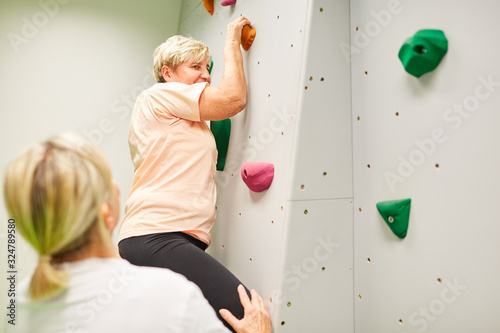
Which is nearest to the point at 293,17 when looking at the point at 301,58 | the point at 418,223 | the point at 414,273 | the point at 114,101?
the point at 301,58

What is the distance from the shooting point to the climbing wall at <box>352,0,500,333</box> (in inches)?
32.8

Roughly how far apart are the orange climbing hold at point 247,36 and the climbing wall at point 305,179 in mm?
121

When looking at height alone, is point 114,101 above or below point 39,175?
above

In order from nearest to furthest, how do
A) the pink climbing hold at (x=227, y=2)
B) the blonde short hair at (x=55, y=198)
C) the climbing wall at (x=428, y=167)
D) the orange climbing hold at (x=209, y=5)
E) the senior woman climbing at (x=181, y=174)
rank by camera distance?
the blonde short hair at (x=55, y=198)
the climbing wall at (x=428, y=167)
the senior woman climbing at (x=181, y=174)
the pink climbing hold at (x=227, y=2)
the orange climbing hold at (x=209, y=5)

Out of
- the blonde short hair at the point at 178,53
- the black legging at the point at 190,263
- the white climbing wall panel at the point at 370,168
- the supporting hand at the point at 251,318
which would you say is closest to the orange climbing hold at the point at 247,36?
the white climbing wall panel at the point at 370,168

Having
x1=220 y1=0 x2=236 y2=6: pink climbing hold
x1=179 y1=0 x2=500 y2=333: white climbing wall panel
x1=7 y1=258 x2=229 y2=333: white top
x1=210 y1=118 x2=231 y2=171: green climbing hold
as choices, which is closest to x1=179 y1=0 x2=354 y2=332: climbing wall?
x1=179 y1=0 x2=500 y2=333: white climbing wall panel

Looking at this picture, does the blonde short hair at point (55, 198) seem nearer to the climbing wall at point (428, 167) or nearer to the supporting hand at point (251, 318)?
the supporting hand at point (251, 318)

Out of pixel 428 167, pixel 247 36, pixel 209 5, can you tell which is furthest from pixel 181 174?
pixel 209 5

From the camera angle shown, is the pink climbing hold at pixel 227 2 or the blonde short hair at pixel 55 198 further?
the pink climbing hold at pixel 227 2

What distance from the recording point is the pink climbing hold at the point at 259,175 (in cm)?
119

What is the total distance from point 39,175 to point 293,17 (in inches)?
36.0

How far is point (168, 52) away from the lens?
4.53 feet

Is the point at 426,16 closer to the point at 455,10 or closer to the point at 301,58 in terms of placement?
the point at 455,10

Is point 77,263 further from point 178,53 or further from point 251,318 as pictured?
point 178,53
